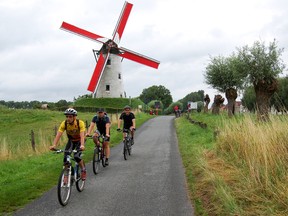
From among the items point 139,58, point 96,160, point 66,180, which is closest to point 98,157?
point 96,160

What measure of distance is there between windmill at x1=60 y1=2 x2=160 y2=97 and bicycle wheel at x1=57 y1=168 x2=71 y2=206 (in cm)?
4260

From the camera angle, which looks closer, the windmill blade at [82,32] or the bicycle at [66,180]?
the bicycle at [66,180]

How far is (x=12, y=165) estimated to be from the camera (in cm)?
1273

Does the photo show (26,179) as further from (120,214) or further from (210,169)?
(210,169)

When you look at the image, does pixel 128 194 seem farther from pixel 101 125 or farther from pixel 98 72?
pixel 98 72

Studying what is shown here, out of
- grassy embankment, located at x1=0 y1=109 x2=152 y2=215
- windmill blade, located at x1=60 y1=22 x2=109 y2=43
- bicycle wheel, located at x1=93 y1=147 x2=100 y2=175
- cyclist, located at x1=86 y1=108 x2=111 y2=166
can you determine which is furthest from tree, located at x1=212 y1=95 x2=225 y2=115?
bicycle wheel, located at x1=93 y1=147 x2=100 y2=175

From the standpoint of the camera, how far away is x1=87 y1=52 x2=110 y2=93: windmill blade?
50062 millimetres

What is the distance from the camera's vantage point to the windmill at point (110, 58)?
5012 cm

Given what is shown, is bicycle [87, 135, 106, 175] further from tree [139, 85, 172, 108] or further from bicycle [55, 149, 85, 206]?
tree [139, 85, 172, 108]

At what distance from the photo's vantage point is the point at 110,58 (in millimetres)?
55438

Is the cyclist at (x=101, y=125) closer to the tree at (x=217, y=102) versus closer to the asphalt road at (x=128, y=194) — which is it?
the asphalt road at (x=128, y=194)

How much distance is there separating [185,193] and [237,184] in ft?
4.94

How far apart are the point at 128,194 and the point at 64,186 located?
1583 mm

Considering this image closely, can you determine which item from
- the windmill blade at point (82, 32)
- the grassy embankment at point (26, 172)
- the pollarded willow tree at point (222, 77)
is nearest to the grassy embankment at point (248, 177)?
the grassy embankment at point (26, 172)
